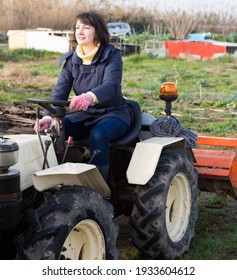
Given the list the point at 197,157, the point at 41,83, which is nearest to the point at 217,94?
the point at 41,83

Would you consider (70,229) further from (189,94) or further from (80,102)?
(189,94)

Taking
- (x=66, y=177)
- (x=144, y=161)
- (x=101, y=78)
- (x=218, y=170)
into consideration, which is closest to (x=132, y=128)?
(x=144, y=161)

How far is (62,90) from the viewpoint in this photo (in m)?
4.59

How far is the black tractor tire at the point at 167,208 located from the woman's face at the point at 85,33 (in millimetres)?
991

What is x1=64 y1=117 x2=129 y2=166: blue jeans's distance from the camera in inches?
165

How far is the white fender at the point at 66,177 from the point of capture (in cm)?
350

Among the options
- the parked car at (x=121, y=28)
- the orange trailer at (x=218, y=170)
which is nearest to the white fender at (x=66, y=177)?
the orange trailer at (x=218, y=170)

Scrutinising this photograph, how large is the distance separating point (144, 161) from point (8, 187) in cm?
139

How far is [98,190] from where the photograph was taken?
399 centimetres

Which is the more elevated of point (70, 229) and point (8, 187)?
point (8, 187)

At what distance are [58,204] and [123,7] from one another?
34119 millimetres

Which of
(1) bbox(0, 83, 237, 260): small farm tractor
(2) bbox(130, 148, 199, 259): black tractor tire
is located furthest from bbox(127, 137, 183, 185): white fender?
(2) bbox(130, 148, 199, 259): black tractor tire

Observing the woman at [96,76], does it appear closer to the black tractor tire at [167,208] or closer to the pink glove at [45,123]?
the pink glove at [45,123]

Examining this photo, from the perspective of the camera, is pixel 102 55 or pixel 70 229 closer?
pixel 70 229
